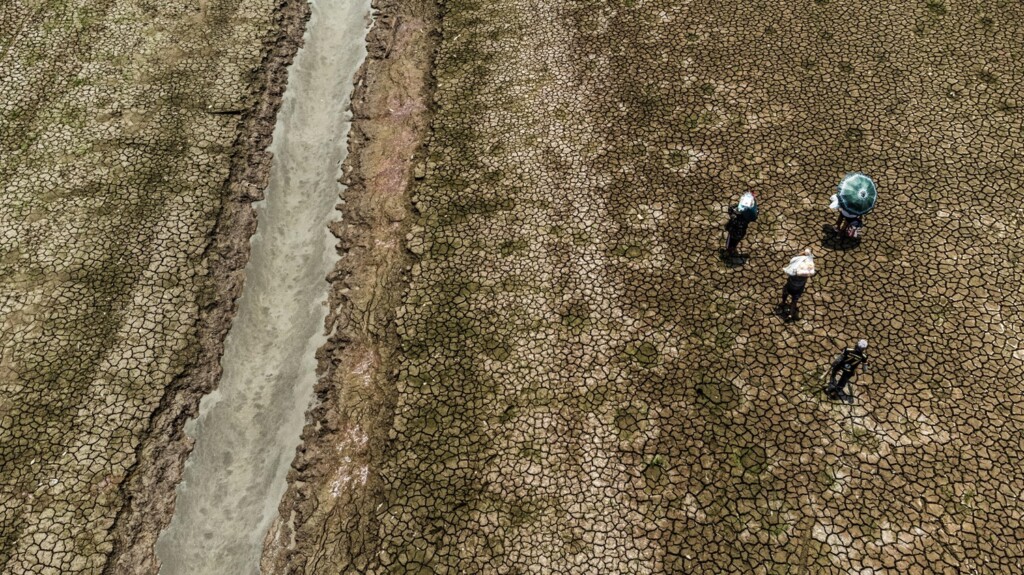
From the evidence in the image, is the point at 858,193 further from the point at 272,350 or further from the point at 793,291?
the point at 272,350

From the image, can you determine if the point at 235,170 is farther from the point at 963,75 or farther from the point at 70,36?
the point at 963,75

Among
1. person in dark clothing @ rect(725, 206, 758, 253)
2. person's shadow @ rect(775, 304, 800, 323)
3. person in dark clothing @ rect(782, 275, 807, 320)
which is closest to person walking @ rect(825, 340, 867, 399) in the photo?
person's shadow @ rect(775, 304, 800, 323)

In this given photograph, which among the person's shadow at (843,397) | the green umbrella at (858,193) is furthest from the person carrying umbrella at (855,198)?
the person's shadow at (843,397)

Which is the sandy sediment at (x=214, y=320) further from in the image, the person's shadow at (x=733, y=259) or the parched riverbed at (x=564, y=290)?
the person's shadow at (x=733, y=259)

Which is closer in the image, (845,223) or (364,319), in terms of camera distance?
(845,223)

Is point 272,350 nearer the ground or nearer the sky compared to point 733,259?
nearer the ground

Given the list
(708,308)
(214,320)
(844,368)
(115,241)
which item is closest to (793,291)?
(844,368)

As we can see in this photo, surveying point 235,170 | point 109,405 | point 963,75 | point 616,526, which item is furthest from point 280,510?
point 963,75

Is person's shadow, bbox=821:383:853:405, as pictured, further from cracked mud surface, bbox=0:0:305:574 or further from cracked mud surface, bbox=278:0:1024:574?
cracked mud surface, bbox=0:0:305:574
